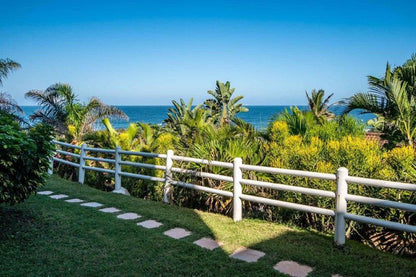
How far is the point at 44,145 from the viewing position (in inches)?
185

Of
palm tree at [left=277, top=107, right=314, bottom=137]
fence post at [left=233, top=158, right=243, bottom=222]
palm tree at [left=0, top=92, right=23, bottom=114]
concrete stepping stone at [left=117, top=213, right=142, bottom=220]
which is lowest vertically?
concrete stepping stone at [left=117, top=213, right=142, bottom=220]

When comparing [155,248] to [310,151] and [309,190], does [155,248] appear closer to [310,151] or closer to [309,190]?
[309,190]

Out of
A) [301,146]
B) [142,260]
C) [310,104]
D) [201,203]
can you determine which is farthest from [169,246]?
[310,104]

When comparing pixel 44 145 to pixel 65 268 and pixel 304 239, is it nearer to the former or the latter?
Result: pixel 65 268

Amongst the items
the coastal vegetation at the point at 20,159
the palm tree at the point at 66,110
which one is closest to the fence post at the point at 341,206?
the coastal vegetation at the point at 20,159

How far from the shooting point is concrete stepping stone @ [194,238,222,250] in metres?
4.15

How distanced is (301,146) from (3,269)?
4.52m

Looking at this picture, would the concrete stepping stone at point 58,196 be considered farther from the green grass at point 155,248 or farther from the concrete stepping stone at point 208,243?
the concrete stepping stone at point 208,243

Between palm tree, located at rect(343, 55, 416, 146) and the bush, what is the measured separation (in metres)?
6.33

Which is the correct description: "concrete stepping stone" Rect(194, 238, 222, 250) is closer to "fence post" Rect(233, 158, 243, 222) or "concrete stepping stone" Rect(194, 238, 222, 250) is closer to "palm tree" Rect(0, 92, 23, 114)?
"fence post" Rect(233, 158, 243, 222)

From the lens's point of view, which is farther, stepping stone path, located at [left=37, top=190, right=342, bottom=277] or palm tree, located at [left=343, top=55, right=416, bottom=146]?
palm tree, located at [left=343, top=55, right=416, bottom=146]

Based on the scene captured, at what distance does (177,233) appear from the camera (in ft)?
15.2

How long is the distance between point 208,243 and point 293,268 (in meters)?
1.16

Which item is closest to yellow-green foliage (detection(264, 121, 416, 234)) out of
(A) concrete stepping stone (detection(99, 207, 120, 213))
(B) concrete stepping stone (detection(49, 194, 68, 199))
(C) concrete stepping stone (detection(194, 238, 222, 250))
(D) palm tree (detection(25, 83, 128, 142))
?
(C) concrete stepping stone (detection(194, 238, 222, 250))
